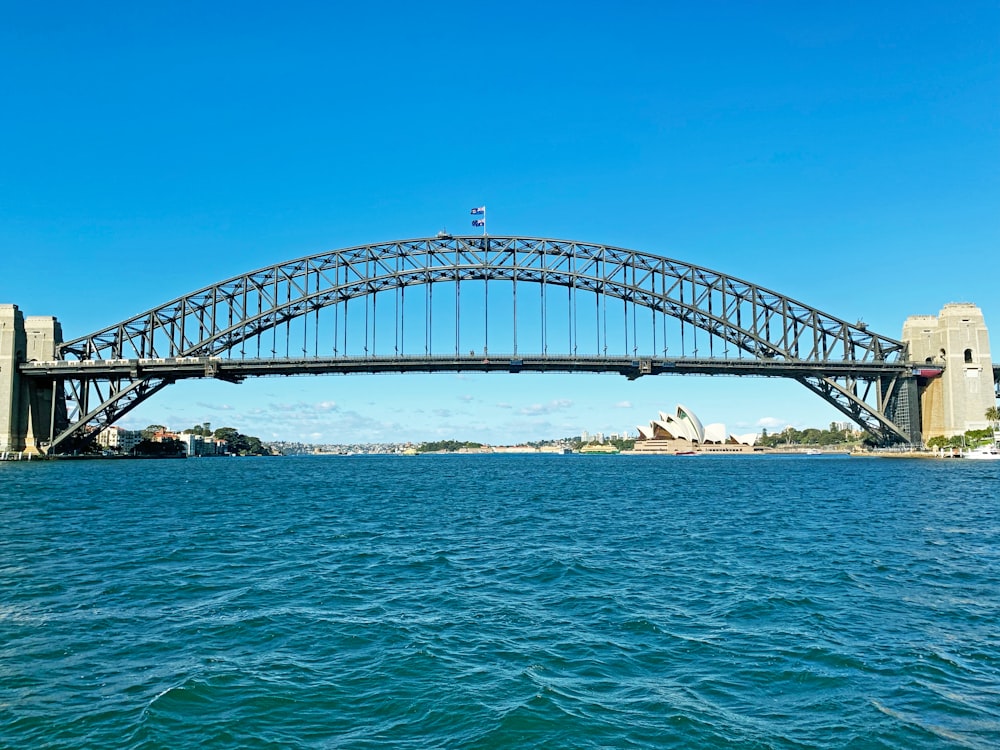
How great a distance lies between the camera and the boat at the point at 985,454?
72188 mm

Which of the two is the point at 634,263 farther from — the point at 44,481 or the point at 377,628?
the point at 377,628

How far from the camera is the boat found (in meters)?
72.2

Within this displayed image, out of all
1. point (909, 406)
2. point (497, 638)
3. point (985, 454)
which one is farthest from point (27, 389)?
point (985, 454)

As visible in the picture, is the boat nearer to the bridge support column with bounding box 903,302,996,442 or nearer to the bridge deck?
the bridge support column with bounding box 903,302,996,442

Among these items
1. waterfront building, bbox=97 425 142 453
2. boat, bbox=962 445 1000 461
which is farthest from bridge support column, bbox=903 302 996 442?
waterfront building, bbox=97 425 142 453

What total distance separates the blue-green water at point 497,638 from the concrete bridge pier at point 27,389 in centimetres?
6210

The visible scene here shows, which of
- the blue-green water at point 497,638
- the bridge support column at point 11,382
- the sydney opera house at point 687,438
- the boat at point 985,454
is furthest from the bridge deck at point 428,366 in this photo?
the sydney opera house at point 687,438

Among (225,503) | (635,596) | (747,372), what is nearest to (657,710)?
(635,596)

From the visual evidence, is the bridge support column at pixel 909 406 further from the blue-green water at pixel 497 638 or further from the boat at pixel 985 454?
the blue-green water at pixel 497 638

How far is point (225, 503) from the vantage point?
3166 centimetres

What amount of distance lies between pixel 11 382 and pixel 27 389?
273cm

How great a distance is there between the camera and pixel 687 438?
168500 mm

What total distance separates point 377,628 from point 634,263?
79.1 meters

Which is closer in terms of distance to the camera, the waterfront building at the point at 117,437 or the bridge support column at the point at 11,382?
the bridge support column at the point at 11,382
